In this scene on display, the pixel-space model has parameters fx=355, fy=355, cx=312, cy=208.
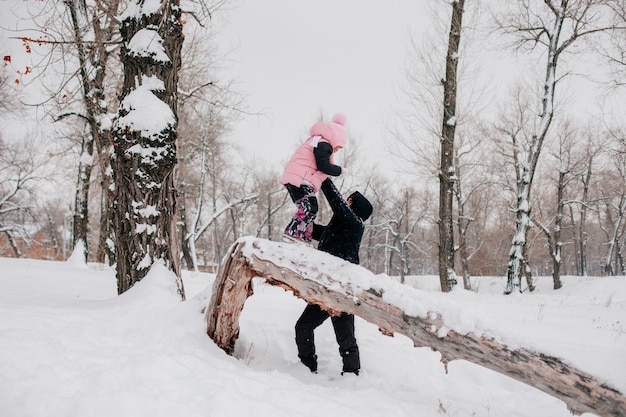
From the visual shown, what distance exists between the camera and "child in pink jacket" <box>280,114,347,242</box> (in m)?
3.84

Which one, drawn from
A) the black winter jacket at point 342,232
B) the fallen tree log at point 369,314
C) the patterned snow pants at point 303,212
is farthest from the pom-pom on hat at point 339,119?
the fallen tree log at point 369,314

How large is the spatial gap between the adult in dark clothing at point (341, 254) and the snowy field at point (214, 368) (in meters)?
0.20

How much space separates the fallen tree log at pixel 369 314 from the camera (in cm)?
228

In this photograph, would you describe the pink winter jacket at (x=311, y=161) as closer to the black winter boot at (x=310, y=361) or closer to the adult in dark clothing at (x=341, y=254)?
the adult in dark clothing at (x=341, y=254)

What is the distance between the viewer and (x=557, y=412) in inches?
107

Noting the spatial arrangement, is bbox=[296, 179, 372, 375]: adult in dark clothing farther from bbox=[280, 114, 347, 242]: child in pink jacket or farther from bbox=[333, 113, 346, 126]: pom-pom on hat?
bbox=[333, 113, 346, 126]: pom-pom on hat

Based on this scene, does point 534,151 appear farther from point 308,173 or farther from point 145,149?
point 145,149

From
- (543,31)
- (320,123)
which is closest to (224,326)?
(320,123)

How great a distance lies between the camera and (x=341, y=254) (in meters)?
3.46

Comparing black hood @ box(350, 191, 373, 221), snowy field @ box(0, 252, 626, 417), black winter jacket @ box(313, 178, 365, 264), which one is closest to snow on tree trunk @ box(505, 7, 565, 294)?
snowy field @ box(0, 252, 626, 417)

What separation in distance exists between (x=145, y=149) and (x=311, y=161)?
5.99 feet

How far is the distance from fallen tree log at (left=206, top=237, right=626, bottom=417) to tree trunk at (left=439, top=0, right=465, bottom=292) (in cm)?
782

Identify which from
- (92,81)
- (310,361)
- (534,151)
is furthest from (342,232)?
(534,151)

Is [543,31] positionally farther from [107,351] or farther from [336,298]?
[107,351]
